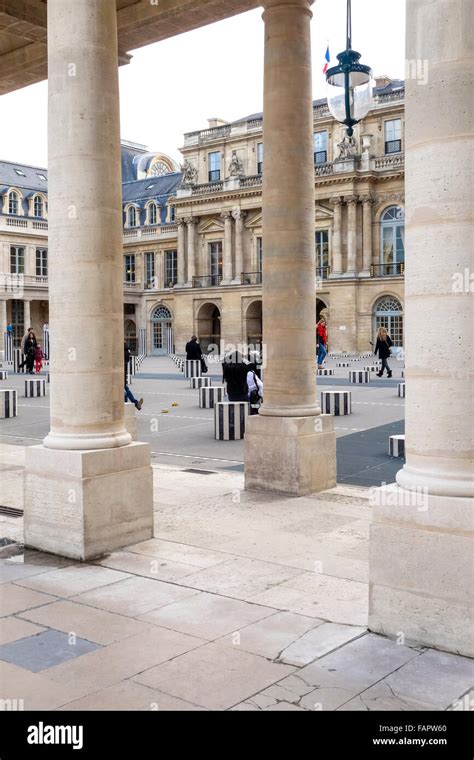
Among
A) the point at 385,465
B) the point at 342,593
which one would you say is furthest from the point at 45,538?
the point at 385,465

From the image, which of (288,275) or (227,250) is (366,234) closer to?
(227,250)

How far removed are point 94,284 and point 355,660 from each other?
3951 millimetres

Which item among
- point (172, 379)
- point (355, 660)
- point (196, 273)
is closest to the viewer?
point (355, 660)

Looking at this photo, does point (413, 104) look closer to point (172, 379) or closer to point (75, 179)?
point (75, 179)

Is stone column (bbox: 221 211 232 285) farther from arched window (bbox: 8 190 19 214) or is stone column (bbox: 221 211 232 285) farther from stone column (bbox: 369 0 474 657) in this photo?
stone column (bbox: 369 0 474 657)

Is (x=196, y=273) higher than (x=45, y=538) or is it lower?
higher

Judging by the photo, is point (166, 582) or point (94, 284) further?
point (94, 284)

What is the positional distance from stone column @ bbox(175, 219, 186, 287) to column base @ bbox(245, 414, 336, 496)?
180ft

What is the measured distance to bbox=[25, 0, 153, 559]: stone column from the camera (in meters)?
6.82

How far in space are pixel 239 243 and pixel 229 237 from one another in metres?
1.09

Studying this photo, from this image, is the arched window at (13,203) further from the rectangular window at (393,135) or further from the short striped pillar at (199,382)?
the short striped pillar at (199,382)

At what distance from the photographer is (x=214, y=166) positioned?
205 ft

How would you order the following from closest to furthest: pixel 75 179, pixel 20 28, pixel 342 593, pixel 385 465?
pixel 342 593 < pixel 75 179 < pixel 20 28 < pixel 385 465

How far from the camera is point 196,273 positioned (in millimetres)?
63188
